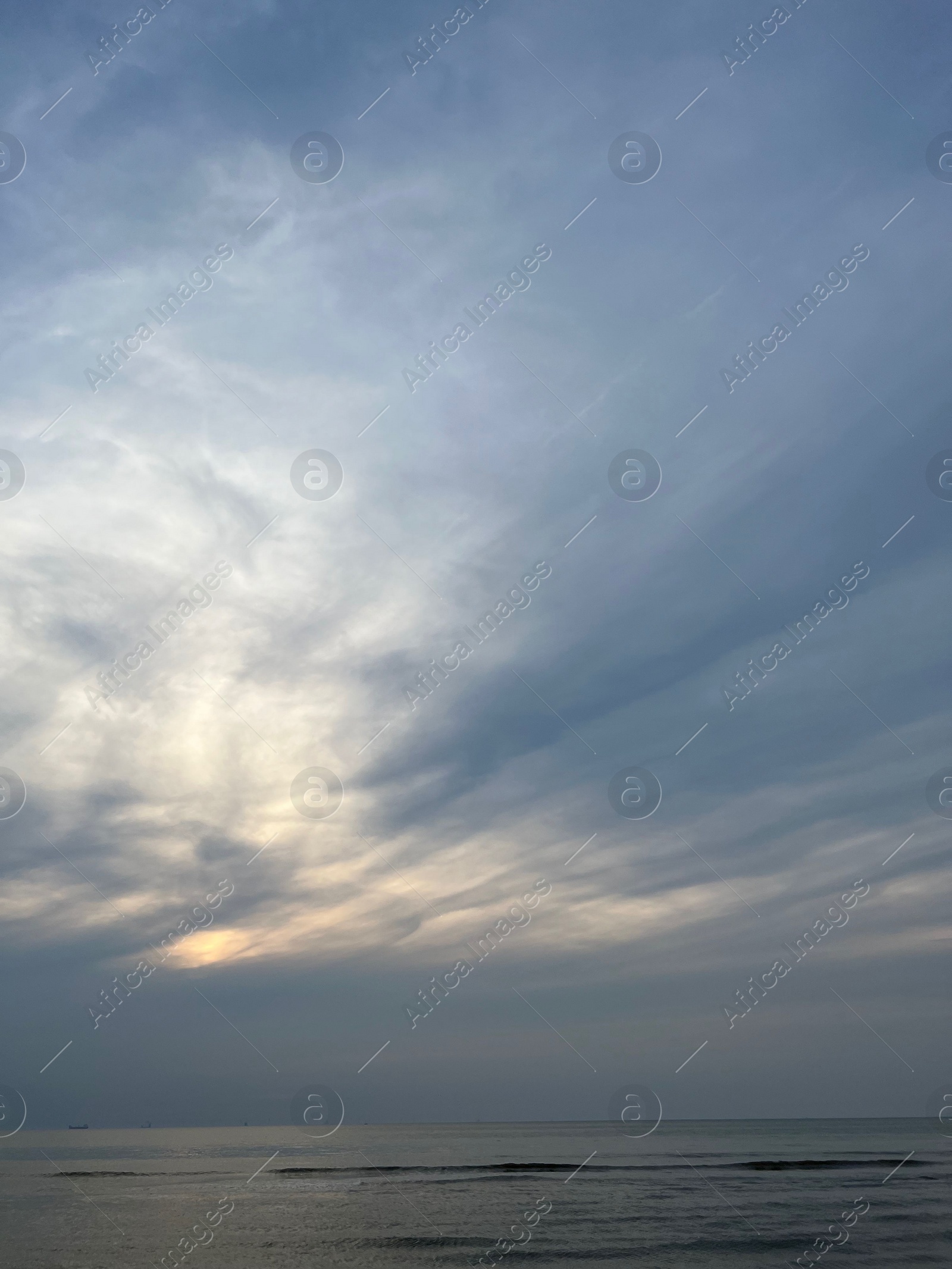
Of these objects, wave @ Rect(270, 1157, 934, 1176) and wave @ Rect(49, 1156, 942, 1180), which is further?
wave @ Rect(270, 1157, 934, 1176)

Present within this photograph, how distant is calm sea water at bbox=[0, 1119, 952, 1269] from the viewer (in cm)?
3067

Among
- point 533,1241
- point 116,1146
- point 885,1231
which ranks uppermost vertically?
point 116,1146

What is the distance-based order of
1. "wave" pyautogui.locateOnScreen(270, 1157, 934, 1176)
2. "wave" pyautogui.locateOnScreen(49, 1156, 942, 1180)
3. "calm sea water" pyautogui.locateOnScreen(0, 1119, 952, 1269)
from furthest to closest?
"wave" pyautogui.locateOnScreen(270, 1157, 934, 1176) < "wave" pyautogui.locateOnScreen(49, 1156, 942, 1180) < "calm sea water" pyautogui.locateOnScreen(0, 1119, 952, 1269)

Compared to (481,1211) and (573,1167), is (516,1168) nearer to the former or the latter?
(573,1167)

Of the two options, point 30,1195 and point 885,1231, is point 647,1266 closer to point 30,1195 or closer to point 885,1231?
point 885,1231

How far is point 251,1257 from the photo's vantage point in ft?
101

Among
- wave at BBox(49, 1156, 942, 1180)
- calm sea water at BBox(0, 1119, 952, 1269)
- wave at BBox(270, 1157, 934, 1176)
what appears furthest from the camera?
wave at BBox(270, 1157, 934, 1176)

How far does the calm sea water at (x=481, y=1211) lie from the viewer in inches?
1208

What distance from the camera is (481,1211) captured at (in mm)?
41469

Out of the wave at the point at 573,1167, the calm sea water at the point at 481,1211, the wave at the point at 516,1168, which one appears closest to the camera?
the calm sea water at the point at 481,1211

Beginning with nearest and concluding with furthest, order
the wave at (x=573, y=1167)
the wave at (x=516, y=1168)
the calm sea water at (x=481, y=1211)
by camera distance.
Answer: the calm sea water at (x=481, y=1211) → the wave at (x=516, y=1168) → the wave at (x=573, y=1167)

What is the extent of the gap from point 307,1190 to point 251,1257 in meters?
28.9

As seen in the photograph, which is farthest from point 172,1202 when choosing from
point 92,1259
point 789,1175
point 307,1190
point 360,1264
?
point 789,1175

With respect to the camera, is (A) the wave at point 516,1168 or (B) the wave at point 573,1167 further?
(B) the wave at point 573,1167
